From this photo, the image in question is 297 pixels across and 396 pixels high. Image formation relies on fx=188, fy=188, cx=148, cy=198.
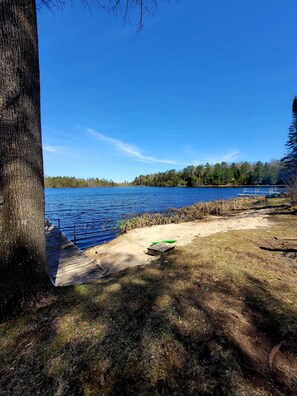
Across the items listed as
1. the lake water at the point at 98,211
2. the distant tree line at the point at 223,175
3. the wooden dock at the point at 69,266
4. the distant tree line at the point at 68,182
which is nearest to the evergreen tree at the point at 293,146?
the lake water at the point at 98,211

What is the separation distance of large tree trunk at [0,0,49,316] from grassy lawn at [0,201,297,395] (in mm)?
492

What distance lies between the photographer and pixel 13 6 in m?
2.27

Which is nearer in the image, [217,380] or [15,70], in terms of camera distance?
[217,380]

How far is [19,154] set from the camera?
2.29 meters

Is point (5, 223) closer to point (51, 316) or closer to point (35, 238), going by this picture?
point (35, 238)

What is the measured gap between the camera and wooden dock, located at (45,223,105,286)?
17.1 feet

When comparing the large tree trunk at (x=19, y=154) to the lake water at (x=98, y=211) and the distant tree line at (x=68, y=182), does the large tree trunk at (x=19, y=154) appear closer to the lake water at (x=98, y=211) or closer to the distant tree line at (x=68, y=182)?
the lake water at (x=98, y=211)

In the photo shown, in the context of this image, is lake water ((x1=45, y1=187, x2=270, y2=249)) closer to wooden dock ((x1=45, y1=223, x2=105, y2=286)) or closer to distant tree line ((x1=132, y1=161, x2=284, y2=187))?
wooden dock ((x1=45, y1=223, x2=105, y2=286))

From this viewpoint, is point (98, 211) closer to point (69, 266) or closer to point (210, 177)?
point (69, 266)

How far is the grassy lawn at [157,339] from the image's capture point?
1.64m

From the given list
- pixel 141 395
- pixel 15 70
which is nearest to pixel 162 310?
pixel 141 395

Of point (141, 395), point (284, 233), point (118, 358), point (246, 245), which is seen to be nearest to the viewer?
point (141, 395)

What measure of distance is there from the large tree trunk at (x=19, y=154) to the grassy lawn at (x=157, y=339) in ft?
1.61

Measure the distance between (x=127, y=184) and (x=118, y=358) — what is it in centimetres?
17250
